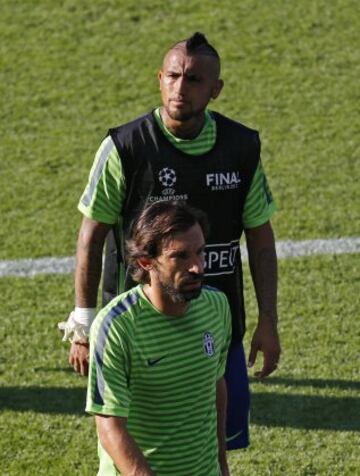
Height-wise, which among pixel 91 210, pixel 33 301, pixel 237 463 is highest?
pixel 91 210

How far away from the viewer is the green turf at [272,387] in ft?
25.9

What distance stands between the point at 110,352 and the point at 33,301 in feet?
15.9

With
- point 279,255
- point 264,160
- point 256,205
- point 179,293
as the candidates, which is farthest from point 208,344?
point 264,160

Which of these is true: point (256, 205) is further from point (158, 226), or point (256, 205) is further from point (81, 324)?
point (158, 226)

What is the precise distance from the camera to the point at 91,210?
20.6 ft

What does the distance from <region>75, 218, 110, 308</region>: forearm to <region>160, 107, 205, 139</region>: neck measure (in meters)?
0.51

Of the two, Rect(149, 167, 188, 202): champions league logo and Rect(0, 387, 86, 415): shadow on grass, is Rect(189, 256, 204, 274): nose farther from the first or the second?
Rect(0, 387, 86, 415): shadow on grass

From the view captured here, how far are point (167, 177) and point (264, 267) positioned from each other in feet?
2.00

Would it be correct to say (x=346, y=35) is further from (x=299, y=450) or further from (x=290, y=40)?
(x=299, y=450)

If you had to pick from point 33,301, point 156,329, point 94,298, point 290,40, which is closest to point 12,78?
point 290,40

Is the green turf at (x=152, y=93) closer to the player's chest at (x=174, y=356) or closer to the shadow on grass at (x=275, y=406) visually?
the shadow on grass at (x=275, y=406)

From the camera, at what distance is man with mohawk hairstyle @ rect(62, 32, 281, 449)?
6246 millimetres

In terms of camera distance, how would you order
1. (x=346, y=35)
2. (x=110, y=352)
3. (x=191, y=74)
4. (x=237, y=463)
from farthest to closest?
(x=346, y=35)
(x=237, y=463)
(x=191, y=74)
(x=110, y=352)

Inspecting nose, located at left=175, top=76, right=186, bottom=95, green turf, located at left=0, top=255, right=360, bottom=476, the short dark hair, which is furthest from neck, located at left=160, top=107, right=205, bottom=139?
green turf, located at left=0, top=255, right=360, bottom=476
